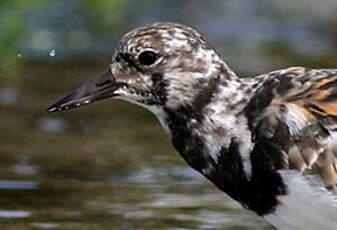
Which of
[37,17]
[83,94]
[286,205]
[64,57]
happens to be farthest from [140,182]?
[37,17]

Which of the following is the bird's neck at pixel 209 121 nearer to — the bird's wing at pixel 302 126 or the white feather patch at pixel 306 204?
the bird's wing at pixel 302 126

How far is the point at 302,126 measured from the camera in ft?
17.8

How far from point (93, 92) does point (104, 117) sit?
10.3 feet

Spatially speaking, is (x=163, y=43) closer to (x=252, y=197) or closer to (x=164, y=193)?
(x=252, y=197)

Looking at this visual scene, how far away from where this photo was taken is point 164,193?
23.4ft

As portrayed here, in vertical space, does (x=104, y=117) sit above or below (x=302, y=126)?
above

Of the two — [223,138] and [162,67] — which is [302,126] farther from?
[162,67]

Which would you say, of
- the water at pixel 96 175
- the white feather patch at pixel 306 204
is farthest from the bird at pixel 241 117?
the water at pixel 96 175

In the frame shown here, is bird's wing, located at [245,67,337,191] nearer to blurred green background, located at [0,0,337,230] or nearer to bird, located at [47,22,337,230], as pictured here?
bird, located at [47,22,337,230]

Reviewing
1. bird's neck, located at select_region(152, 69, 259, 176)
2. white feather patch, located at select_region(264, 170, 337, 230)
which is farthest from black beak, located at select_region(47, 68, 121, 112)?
white feather patch, located at select_region(264, 170, 337, 230)

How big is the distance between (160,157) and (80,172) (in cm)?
61

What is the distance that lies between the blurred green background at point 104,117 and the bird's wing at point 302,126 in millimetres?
1187

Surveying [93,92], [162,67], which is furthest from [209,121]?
[93,92]

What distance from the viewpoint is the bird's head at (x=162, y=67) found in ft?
18.3
